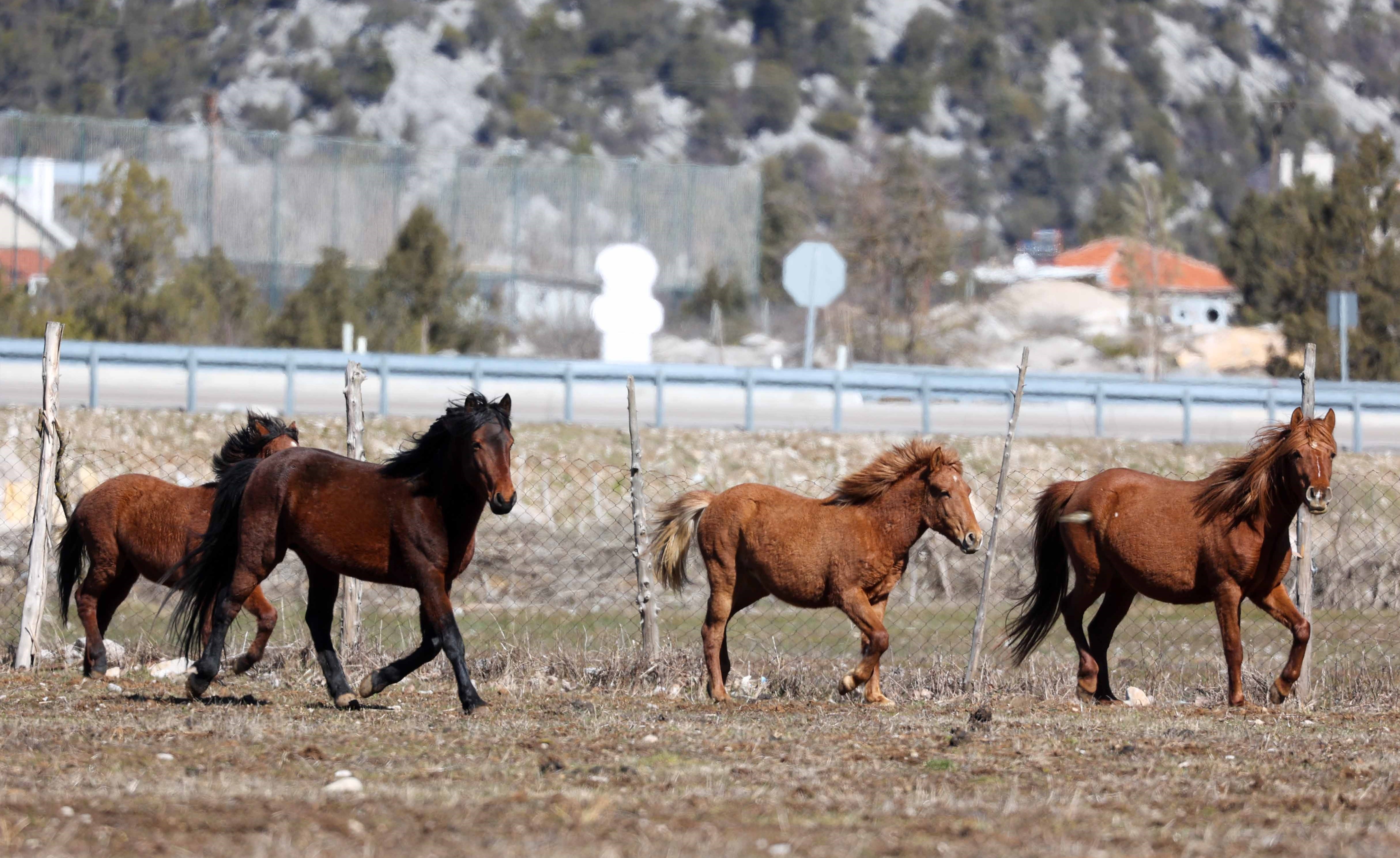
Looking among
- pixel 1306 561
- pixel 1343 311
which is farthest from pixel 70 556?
pixel 1343 311

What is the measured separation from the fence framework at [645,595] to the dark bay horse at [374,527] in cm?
190

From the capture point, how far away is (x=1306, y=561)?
1118cm

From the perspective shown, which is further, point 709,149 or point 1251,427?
point 709,149

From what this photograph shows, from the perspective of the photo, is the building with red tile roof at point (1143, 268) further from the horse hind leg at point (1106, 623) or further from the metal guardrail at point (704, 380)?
the horse hind leg at point (1106, 623)

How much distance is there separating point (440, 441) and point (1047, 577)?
4.34m

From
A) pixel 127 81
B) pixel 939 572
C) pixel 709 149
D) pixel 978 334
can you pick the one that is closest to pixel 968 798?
pixel 939 572

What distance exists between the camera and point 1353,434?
2286cm

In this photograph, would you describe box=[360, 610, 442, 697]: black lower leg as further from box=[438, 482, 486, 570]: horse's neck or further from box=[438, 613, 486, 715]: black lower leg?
box=[438, 482, 486, 570]: horse's neck

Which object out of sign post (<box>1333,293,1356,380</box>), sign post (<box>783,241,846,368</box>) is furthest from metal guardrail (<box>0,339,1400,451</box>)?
sign post (<box>1333,293,1356,380</box>)

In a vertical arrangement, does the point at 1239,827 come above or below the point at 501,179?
below

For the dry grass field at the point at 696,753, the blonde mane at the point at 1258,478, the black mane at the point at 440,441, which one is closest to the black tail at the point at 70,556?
the dry grass field at the point at 696,753

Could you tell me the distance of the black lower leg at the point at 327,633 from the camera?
9633 millimetres

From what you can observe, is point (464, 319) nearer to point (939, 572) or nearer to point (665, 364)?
point (665, 364)

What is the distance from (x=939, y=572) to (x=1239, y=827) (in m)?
11.6
